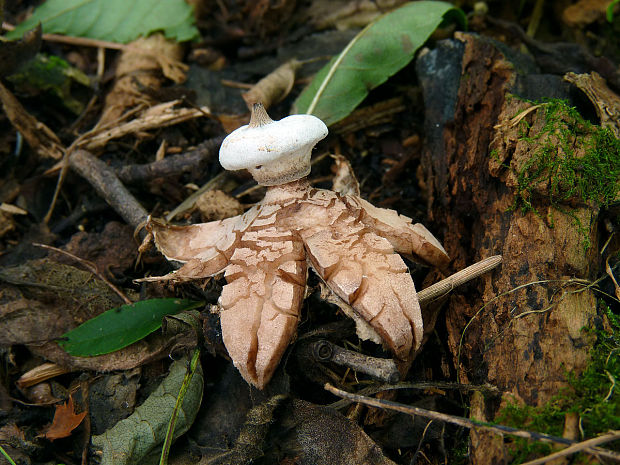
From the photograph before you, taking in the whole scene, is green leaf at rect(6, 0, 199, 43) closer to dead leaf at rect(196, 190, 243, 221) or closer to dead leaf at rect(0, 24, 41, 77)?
dead leaf at rect(0, 24, 41, 77)

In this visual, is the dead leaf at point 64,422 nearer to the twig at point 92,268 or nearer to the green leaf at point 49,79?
the twig at point 92,268

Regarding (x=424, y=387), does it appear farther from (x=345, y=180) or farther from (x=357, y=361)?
(x=345, y=180)

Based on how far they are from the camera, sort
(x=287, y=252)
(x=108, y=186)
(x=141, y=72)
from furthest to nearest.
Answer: (x=141, y=72), (x=108, y=186), (x=287, y=252)

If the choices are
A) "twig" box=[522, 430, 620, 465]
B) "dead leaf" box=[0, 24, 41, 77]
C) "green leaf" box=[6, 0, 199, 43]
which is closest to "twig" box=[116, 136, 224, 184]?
"dead leaf" box=[0, 24, 41, 77]

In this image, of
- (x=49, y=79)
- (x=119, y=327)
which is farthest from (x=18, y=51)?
(x=119, y=327)

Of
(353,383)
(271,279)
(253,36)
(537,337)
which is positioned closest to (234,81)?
(253,36)

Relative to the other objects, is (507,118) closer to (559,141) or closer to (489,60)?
(559,141)
